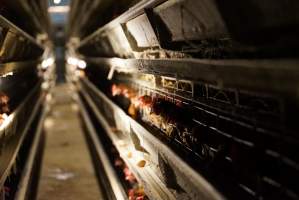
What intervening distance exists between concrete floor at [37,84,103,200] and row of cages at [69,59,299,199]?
193 cm

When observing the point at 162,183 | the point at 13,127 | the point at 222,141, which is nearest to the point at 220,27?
the point at 222,141

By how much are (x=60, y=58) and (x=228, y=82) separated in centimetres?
3093

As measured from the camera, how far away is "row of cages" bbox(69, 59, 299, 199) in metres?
2.14

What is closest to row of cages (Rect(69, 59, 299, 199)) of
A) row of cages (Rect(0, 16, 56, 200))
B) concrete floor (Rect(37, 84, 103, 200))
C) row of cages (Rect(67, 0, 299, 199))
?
row of cages (Rect(67, 0, 299, 199))

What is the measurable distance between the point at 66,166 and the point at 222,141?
5580mm

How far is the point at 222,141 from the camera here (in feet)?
9.52

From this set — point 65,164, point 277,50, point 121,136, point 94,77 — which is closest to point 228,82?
point 277,50

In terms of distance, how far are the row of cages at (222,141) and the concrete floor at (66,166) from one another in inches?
76.1

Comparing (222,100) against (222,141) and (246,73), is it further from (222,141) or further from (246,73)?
(246,73)

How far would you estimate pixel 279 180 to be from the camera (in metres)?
2.30

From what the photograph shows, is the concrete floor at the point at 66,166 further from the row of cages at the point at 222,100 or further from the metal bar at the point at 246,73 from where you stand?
the metal bar at the point at 246,73

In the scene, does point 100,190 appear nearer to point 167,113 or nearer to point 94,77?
point 167,113

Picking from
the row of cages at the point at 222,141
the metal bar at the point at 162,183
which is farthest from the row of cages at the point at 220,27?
the metal bar at the point at 162,183

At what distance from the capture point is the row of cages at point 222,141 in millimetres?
2143
